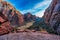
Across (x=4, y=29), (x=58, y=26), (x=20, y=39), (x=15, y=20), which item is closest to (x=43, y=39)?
(x=20, y=39)

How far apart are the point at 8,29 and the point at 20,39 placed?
31.1ft

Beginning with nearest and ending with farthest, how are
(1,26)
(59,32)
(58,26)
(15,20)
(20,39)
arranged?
1. (20,39)
2. (1,26)
3. (59,32)
4. (58,26)
5. (15,20)

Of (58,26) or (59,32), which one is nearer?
(59,32)

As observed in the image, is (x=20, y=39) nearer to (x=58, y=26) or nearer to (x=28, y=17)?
(x=58, y=26)

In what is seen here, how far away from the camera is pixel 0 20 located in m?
24.1

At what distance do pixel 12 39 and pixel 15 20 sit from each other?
80.0 meters

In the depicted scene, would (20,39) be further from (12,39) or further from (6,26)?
(6,26)

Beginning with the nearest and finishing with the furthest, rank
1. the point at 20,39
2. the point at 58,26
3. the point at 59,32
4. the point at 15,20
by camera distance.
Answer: the point at 20,39, the point at 59,32, the point at 58,26, the point at 15,20

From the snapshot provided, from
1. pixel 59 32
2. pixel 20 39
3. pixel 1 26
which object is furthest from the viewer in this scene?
pixel 59 32

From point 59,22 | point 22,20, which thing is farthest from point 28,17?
point 59,22

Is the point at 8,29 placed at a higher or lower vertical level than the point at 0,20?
lower

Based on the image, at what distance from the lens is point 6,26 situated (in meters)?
24.3

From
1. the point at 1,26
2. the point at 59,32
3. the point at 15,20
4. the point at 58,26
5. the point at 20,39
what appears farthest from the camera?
the point at 15,20

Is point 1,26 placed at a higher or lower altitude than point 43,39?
higher
